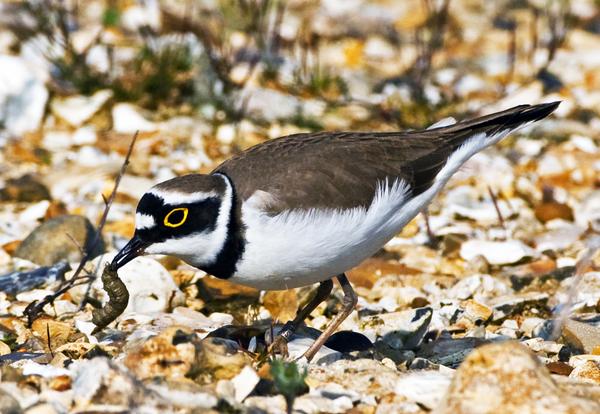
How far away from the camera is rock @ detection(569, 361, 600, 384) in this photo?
4.60m

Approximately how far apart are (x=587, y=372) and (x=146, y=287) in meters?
2.37

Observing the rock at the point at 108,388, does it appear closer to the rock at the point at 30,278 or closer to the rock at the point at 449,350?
the rock at the point at 449,350

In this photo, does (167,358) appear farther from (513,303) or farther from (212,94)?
(212,94)

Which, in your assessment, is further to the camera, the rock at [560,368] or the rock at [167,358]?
the rock at [560,368]

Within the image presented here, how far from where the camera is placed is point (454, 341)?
5.36 meters

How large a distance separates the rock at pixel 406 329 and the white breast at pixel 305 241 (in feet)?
1.59

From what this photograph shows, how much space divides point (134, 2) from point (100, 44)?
173 centimetres

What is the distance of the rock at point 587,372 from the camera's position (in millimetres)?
4602

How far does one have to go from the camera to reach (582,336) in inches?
203

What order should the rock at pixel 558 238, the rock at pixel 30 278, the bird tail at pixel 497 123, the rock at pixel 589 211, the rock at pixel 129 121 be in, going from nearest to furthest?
the bird tail at pixel 497 123 < the rock at pixel 30 278 < the rock at pixel 558 238 < the rock at pixel 589 211 < the rock at pixel 129 121

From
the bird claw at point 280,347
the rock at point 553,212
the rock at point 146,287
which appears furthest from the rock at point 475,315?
the rock at point 553,212

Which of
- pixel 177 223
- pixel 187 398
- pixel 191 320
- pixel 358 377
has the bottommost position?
pixel 191 320

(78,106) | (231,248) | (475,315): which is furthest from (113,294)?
(78,106)

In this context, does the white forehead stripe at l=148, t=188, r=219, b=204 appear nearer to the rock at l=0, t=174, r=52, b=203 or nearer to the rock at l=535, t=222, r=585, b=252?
the rock at l=535, t=222, r=585, b=252
